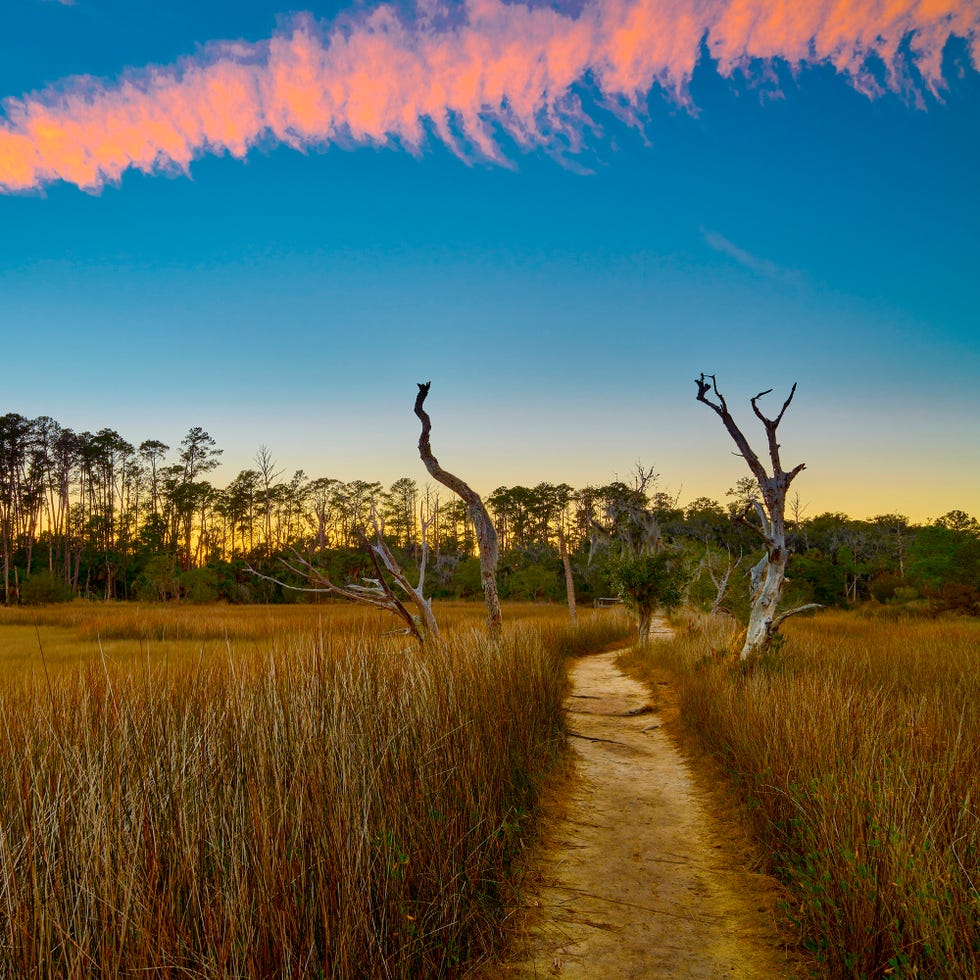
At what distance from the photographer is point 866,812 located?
3.41 metres

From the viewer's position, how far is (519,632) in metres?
8.88

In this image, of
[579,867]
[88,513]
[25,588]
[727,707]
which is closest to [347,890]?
[579,867]

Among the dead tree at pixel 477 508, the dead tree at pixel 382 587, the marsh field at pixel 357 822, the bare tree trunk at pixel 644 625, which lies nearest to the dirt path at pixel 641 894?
the marsh field at pixel 357 822

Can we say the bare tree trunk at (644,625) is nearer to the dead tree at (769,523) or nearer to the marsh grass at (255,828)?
the dead tree at (769,523)

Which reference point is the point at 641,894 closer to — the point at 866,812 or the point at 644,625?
the point at 866,812

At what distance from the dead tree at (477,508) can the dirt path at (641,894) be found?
3372 mm

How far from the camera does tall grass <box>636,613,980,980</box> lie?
2570 mm

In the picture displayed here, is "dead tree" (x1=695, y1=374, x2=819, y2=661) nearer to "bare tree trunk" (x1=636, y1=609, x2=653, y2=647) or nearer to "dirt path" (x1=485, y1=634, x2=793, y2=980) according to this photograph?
"dirt path" (x1=485, y1=634, x2=793, y2=980)

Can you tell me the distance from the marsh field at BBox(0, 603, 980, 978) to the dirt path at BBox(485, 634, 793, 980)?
0.25 metres

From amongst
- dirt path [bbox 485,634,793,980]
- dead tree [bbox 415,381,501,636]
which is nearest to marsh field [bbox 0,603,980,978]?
dirt path [bbox 485,634,793,980]

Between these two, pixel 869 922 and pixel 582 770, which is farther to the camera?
pixel 582 770

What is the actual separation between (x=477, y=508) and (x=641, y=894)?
6.29m

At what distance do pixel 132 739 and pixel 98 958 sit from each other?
4.13ft

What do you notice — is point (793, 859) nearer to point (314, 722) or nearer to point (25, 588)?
point (314, 722)
